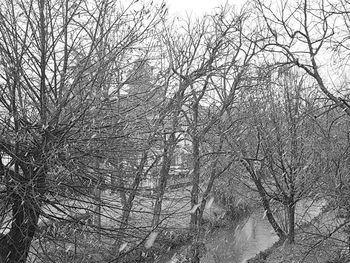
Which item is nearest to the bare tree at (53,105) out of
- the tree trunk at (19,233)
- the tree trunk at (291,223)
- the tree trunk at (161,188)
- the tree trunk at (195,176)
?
the tree trunk at (19,233)

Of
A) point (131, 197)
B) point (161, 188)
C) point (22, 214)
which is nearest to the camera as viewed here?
point (22, 214)

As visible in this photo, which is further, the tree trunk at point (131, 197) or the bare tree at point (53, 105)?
the tree trunk at point (131, 197)

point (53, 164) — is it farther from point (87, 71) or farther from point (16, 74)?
point (87, 71)

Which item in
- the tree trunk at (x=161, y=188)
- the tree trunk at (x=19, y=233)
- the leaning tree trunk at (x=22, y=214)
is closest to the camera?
the leaning tree trunk at (x=22, y=214)

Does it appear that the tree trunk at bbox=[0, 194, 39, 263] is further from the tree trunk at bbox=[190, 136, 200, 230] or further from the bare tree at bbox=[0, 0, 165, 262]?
the tree trunk at bbox=[190, 136, 200, 230]

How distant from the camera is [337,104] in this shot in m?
7.48

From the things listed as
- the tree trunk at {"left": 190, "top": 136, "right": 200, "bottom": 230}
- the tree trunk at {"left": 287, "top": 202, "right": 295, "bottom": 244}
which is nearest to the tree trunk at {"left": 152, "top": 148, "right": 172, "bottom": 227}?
the tree trunk at {"left": 190, "top": 136, "right": 200, "bottom": 230}

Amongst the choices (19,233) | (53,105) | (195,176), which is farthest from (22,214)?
(195,176)

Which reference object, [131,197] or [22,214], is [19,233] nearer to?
[22,214]

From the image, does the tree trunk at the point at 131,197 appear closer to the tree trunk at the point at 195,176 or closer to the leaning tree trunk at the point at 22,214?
the leaning tree trunk at the point at 22,214

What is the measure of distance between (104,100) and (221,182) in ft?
31.0

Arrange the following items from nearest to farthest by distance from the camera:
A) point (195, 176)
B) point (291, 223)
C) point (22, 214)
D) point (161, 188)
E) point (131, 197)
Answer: point (22, 214) → point (131, 197) → point (161, 188) → point (195, 176) → point (291, 223)

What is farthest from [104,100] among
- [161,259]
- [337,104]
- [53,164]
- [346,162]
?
[161,259]

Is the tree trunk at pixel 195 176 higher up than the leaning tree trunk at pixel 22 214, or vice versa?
the tree trunk at pixel 195 176
